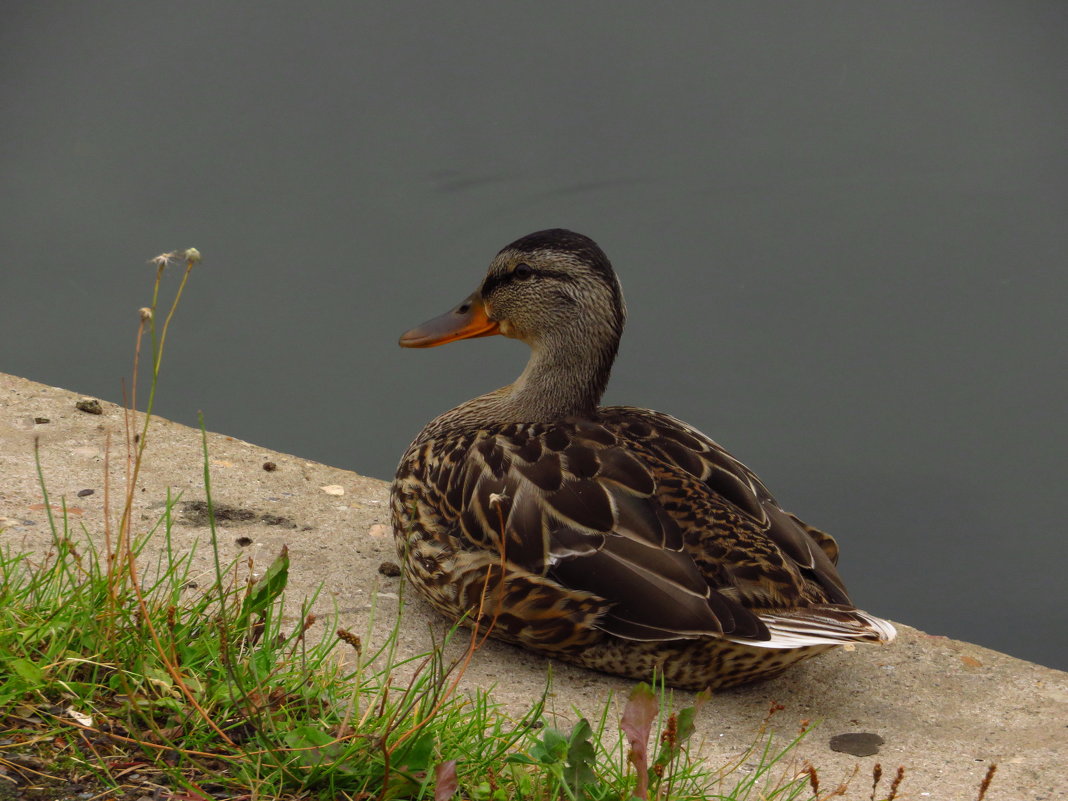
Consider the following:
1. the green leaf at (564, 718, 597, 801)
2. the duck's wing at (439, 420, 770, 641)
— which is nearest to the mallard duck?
the duck's wing at (439, 420, 770, 641)

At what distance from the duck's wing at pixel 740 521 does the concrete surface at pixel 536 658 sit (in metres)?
0.38

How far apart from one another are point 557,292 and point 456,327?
0.54 m

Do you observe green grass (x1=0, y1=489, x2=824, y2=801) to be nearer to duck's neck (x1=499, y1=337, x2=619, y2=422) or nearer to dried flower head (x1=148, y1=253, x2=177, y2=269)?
dried flower head (x1=148, y1=253, x2=177, y2=269)

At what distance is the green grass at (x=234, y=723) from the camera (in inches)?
105

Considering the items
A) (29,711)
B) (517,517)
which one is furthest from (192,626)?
(517,517)

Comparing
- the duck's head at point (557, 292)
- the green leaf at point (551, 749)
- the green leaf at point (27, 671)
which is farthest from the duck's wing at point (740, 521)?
the green leaf at point (27, 671)

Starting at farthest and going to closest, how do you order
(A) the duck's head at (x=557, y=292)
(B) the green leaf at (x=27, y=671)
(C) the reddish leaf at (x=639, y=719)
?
(A) the duck's head at (x=557, y=292) → (B) the green leaf at (x=27, y=671) → (C) the reddish leaf at (x=639, y=719)

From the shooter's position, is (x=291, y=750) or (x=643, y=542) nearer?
(x=291, y=750)

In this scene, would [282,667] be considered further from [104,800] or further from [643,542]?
[643,542]

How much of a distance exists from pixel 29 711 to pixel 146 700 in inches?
9.7

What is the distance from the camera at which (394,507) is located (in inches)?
181

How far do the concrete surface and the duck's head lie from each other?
105 centimetres

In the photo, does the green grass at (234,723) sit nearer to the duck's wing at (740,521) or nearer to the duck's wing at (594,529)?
the duck's wing at (594,529)

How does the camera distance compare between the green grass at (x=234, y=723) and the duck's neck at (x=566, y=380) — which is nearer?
the green grass at (x=234, y=723)
